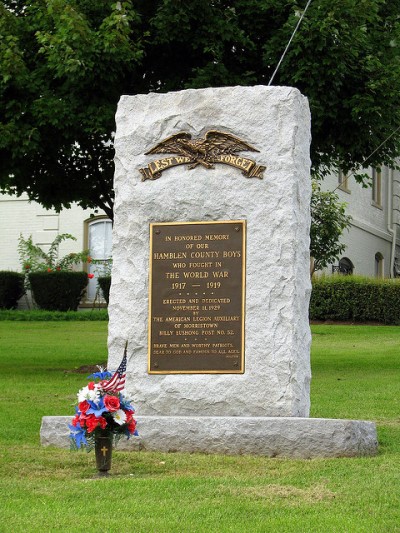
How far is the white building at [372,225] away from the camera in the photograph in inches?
1233

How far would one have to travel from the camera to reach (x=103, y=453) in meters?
7.37

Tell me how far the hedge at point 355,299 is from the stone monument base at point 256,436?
53.1 feet

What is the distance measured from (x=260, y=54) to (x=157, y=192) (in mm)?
6171

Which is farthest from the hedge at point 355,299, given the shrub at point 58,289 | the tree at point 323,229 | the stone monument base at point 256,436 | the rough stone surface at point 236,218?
the stone monument base at point 256,436

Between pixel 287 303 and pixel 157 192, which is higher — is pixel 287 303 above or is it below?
below

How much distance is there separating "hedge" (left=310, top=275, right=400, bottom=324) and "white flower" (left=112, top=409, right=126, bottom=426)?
17.4 metres

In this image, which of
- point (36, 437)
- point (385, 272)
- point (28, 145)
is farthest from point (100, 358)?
point (385, 272)

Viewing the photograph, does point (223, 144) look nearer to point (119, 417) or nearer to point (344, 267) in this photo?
point (119, 417)

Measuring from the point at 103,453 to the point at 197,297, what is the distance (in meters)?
1.91

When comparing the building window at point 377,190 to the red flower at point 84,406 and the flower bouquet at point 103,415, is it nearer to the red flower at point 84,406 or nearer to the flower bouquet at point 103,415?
the flower bouquet at point 103,415

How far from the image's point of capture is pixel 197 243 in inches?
350

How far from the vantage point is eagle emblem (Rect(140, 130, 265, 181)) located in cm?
882

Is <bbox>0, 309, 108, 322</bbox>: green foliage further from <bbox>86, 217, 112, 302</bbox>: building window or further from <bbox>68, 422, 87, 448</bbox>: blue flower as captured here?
<bbox>68, 422, 87, 448</bbox>: blue flower

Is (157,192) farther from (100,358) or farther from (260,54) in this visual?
(100,358)
